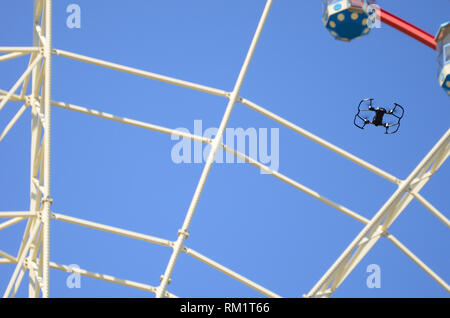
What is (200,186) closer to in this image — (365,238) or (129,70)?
(129,70)

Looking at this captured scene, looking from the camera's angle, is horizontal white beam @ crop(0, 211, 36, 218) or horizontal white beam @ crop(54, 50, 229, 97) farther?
horizontal white beam @ crop(54, 50, 229, 97)

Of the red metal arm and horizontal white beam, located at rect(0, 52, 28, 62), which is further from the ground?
the red metal arm

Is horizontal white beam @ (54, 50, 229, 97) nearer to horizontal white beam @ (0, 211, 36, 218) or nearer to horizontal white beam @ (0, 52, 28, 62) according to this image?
horizontal white beam @ (0, 52, 28, 62)

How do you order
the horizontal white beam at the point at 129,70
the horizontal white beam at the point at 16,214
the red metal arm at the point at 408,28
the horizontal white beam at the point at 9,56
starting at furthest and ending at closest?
the red metal arm at the point at 408,28, the horizontal white beam at the point at 129,70, the horizontal white beam at the point at 9,56, the horizontal white beam at the point at 16,214

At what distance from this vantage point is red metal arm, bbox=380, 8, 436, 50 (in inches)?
981

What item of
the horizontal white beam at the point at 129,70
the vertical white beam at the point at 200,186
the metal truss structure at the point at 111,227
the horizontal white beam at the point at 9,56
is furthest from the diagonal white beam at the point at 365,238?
the horizontal white beam at the point at 9,56

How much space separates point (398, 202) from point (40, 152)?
882 cm

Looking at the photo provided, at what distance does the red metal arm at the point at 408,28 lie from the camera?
81.7 feet

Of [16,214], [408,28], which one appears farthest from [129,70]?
[408,28]

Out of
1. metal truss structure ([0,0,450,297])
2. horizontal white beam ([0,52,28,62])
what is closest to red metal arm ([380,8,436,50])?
metal truss structure ([0,0,450,297])

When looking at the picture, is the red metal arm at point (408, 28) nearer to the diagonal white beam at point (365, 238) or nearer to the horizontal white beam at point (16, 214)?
the diagonal white beam at point (365, 238)
